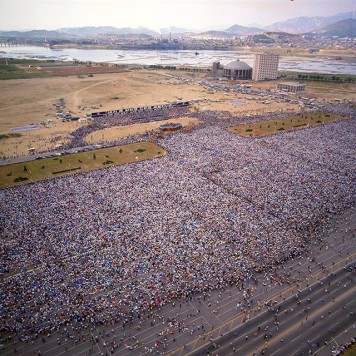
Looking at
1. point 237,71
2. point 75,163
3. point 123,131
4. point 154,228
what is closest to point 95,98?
point 123,131

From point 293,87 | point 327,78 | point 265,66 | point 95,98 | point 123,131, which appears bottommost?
point 327,78

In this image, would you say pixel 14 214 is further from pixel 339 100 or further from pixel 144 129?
pixel 339 100

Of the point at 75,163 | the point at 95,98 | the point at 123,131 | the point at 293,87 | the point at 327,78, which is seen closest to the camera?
the point at 75,163

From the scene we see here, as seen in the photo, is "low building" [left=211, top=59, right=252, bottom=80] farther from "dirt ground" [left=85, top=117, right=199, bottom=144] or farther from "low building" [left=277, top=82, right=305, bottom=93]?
"dirt ground" [left=85, top=117, right=199, bottom=144]

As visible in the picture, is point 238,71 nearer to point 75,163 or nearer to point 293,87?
point 293,87

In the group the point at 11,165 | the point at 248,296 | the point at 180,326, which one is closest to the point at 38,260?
the point at 180,326

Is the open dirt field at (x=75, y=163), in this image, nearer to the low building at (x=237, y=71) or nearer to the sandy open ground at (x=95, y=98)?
the sandy open ground at (x=95, y=98)
